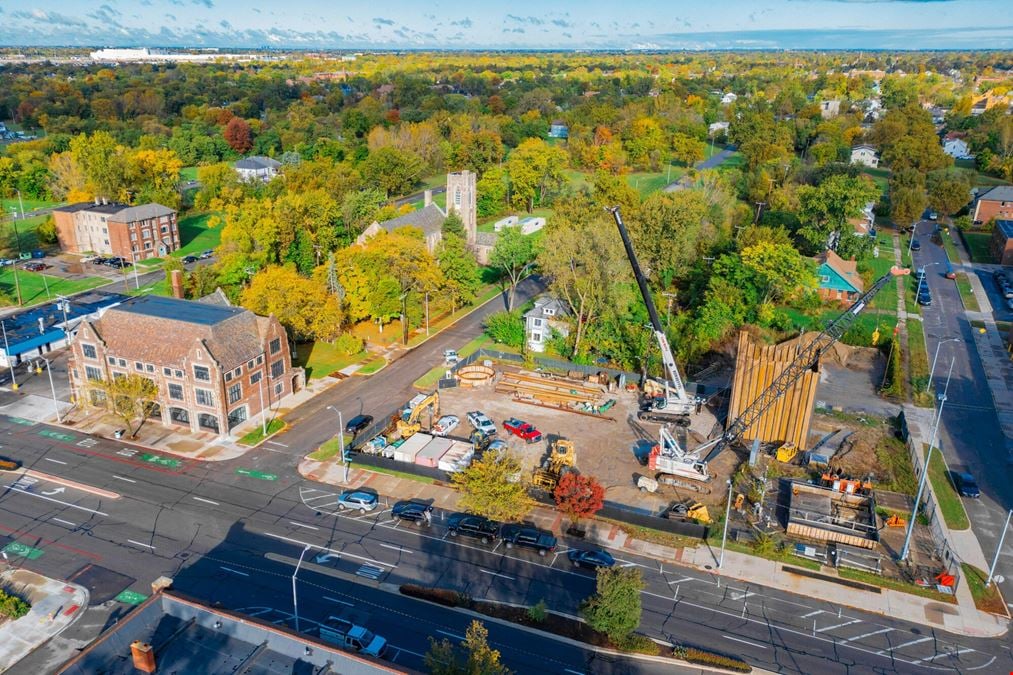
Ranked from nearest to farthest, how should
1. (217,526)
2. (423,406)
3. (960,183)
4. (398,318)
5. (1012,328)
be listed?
1. (217,526)
2. (423,406)
3. (1012,328)
4. (398,318)
5. (960,183)

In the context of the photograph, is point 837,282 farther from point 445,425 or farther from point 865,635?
point 865,635

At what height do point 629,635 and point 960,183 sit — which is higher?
point 960,183

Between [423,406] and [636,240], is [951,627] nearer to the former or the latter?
[423,406]

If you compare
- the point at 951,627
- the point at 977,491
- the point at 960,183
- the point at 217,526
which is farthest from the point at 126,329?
the point at 960,183

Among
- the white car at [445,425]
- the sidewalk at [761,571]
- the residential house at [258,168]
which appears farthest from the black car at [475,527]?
the residential house at [258,168]

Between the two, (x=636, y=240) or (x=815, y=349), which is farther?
(x=636, y=240)

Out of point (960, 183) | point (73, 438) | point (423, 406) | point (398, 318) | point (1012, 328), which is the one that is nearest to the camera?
point (73, 438)

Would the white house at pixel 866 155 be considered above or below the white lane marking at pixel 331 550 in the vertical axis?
above

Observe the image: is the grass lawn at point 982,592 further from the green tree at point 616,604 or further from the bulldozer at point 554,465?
the bulldozer at point 554,465
